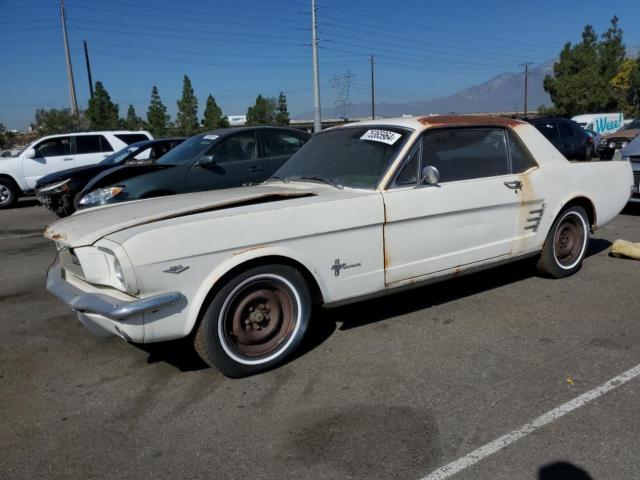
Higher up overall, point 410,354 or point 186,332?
point 186,332

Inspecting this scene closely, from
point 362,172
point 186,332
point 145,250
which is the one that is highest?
point 362,172

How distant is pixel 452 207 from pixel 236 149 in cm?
469

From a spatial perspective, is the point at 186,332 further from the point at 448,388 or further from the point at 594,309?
the point at 594,309

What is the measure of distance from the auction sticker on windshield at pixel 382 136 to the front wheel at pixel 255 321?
1.37 metres

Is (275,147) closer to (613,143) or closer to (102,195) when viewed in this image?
(102,195)

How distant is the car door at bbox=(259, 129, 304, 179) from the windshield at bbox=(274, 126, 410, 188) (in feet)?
11.1

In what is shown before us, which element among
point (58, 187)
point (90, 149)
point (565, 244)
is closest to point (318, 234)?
point (565, 244)

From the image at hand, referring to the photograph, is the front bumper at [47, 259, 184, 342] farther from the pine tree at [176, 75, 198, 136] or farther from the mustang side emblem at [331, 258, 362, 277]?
the pine tree at [176, 75, 198, 136]

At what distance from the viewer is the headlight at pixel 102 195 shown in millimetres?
7372

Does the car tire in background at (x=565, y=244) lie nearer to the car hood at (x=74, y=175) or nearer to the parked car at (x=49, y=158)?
the car hood at (x=74, y=175)

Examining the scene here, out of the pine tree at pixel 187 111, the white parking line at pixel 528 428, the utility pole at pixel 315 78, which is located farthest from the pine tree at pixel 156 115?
the white parking line at pixel 528 428

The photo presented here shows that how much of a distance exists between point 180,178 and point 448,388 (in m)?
5.41

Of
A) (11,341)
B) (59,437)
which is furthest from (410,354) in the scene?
(11,341)

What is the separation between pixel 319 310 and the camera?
472 cm
